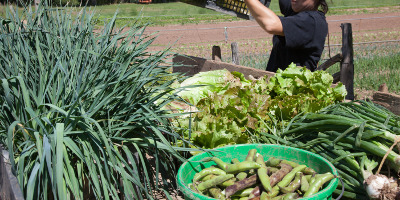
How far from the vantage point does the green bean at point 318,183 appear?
5.61 ft

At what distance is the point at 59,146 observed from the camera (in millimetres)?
1573

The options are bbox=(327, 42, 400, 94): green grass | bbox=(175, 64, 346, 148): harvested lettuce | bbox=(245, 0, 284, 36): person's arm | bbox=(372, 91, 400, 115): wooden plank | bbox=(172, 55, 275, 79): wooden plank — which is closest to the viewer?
bbox=(175, 64, 346, 148): harvested lettuce

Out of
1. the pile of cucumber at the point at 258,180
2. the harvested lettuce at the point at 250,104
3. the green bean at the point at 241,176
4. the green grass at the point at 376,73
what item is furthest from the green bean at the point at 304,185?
the green grass at the point at 376,73

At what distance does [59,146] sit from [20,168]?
218 millimetres

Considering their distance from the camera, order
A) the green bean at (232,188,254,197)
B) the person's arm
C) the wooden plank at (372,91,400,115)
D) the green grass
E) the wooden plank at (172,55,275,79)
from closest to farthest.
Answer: the green bean at (232,188,254,197)
the wooden plank at (372,91,400,115)
the person's arm
the wooden plank at (172,55,275,79)
the green grass

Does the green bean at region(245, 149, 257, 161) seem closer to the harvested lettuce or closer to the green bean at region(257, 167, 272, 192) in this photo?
the green bean at region(257, 167, 272, 192)

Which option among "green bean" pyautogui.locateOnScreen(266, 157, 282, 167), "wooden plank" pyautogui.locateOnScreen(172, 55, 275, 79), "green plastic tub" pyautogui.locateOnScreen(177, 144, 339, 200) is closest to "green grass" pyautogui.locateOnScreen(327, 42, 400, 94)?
"wooden plank" pyautogui.locateOnScreen(172, 55, 275, 79)

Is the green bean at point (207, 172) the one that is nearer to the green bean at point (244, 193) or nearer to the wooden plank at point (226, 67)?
the green bean at point (244, 193)

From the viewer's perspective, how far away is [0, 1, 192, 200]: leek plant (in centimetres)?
171

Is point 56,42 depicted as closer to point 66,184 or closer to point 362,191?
point 66,184

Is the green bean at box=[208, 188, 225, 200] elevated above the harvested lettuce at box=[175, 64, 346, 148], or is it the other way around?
the harvested lettuce at box=[175, 64, 346, 148]

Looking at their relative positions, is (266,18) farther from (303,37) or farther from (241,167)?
(241,167)

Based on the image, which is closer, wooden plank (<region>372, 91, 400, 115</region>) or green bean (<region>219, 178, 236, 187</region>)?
green bean (<region>219, 178, 236, 187</region>)

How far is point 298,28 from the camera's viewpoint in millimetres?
3256
